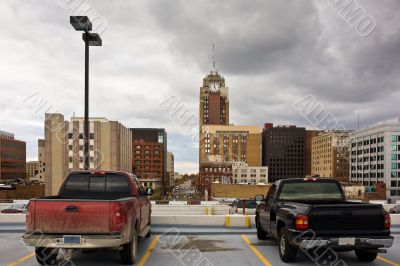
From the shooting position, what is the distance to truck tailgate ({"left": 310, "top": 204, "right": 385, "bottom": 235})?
7.66 metres

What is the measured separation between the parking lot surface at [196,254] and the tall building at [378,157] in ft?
372

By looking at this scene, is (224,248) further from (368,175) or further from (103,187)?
(368,175)

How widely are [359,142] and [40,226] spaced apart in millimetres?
149012

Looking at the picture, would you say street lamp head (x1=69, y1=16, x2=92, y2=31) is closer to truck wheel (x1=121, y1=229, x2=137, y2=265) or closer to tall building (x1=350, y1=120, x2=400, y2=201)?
truck wheel (x1=121, y1=229, x2=137, y2=265)

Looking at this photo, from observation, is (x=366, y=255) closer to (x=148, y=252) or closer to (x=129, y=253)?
(x=148, y=252)

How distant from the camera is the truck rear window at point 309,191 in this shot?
9602 mm

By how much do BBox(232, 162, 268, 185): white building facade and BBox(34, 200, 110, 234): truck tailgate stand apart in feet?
527

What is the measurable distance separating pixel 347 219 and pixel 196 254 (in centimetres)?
357

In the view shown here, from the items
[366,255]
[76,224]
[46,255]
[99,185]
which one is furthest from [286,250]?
[46,255]

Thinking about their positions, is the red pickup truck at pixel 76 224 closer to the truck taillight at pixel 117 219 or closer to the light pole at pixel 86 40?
the truck taillight at pixel 117 219

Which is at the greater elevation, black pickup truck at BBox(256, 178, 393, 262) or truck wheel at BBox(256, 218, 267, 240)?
black pickup truck at BBox(256, 178, 393, 262)

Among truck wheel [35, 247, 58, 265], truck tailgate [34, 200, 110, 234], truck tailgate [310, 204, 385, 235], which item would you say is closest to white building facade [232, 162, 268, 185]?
truck tailgate [310, 204, 385, 235]

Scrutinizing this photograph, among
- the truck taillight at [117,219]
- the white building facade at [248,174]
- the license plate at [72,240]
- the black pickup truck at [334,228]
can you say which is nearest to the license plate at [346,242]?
the black pickup truck at [334,228]

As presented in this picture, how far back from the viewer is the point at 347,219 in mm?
7758
